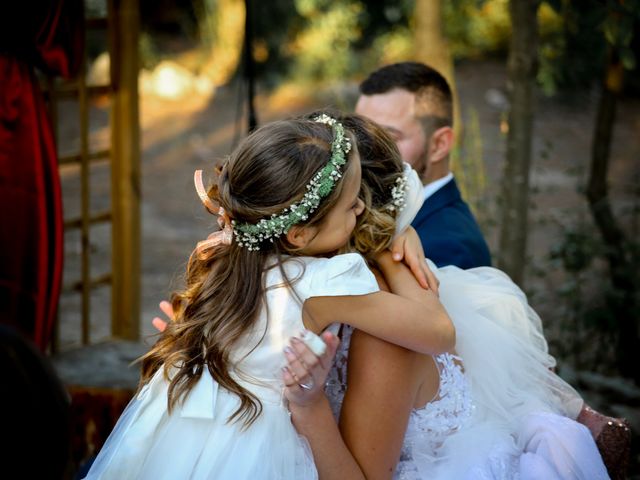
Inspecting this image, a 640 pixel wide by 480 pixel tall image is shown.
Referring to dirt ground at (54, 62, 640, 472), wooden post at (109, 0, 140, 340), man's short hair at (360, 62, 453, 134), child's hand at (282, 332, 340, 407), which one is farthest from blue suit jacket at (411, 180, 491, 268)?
wooden post at (109, 0, 140, 340)

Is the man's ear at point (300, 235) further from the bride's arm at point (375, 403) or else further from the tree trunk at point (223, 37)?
the tree trunk at point (223, 37)

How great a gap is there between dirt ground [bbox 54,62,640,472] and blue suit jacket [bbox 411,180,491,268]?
1567 mm

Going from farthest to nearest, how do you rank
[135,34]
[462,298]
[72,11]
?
[135,34] < [72,11] < [462,298]

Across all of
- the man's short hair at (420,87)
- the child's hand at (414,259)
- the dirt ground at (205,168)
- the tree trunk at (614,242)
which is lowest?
the dirt ground at (205,168)

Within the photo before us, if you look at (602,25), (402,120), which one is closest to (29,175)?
(402,120)

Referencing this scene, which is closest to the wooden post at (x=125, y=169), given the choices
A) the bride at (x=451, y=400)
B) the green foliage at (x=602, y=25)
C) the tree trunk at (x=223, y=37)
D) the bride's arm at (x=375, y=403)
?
the green foliage at (x=602, y=25)

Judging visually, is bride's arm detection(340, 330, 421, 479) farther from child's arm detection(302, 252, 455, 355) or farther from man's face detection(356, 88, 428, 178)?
man's face detection(356, 88, 428, 178)

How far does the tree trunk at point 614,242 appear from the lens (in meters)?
4.46

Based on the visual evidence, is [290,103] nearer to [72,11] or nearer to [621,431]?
[72,11]

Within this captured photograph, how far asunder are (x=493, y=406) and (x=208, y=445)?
0.77 m

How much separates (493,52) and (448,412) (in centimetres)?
1096

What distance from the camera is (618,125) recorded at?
10914mm

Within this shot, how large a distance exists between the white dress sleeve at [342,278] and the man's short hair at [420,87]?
1.27m

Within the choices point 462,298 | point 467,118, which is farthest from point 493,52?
point 462,298
